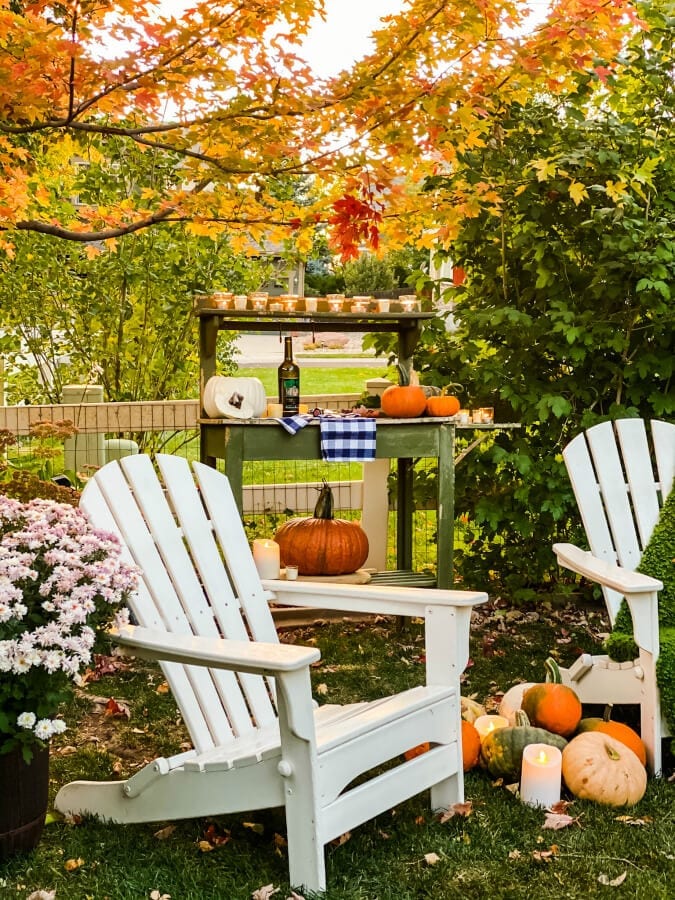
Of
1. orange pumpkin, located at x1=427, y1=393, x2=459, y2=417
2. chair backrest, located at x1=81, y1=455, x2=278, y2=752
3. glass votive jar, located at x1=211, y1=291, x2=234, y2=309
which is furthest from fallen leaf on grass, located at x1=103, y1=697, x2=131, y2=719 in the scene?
orange pumpkin, located at x1=427, y1=393, x2=459, y2=417

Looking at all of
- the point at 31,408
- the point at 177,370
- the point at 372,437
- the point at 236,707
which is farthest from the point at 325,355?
the point at 236,707

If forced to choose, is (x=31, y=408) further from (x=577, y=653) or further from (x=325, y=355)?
(x=325, y=355)

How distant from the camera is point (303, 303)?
14.5 ft

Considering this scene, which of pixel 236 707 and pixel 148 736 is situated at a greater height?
pixel 236 707

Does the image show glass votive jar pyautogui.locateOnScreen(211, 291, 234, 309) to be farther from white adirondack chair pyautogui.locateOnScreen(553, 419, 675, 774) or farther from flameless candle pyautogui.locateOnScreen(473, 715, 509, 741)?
flameless candle pyautogui.locateOnScreen(473, 715, 509, 741)

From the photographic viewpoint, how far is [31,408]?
17.5 feet

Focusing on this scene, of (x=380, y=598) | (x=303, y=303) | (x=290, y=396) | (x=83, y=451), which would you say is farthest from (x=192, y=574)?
(x=83, y=451)

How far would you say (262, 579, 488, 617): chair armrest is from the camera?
2.71 metres

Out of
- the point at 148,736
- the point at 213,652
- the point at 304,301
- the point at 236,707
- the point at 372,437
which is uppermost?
the point at 304,301

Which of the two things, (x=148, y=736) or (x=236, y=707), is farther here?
(x=148, y=736)

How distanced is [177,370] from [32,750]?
4694 mm

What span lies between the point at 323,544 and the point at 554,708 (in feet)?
5.26

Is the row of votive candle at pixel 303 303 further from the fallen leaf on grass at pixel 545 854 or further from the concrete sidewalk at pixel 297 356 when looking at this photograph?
the concrete sidewalk at pixel 297 356

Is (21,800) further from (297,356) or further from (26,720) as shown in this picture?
(297,356)
